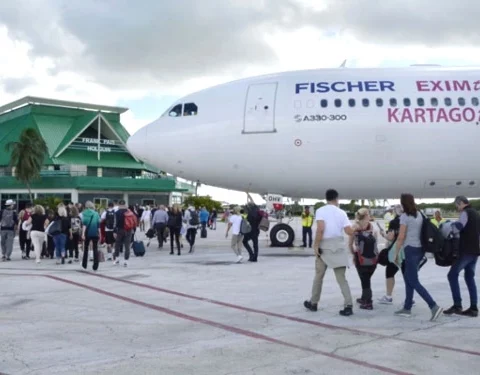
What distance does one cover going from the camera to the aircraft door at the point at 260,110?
17.3 m

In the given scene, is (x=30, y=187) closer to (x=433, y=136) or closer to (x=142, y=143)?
(x=142, y=143)

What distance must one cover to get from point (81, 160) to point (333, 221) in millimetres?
64096

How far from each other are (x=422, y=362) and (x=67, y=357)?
357 cm

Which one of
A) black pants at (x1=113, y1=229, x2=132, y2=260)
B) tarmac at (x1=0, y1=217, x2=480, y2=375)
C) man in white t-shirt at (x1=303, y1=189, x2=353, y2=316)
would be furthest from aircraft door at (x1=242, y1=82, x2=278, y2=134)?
man in white t-shirt at (x1=303, y1=189, x2=353, y2=316)

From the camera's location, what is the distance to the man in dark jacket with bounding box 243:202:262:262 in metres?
15.0

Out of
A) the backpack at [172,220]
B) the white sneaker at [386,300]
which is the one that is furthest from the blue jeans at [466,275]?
the backpack at [172,220]

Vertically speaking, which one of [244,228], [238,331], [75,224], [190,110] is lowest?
[238,331]

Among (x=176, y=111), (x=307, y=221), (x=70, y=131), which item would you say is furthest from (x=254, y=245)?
(x=70, y=131)

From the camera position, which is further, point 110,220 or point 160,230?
point 160,230

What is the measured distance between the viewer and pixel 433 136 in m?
16.6

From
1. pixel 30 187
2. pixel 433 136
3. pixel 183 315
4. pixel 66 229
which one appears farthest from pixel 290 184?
pixel 30 187

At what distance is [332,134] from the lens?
55.4ft

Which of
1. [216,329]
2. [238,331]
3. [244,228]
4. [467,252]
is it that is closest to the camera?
[238,331]

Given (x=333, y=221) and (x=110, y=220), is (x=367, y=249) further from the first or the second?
(x=110, y=220)
